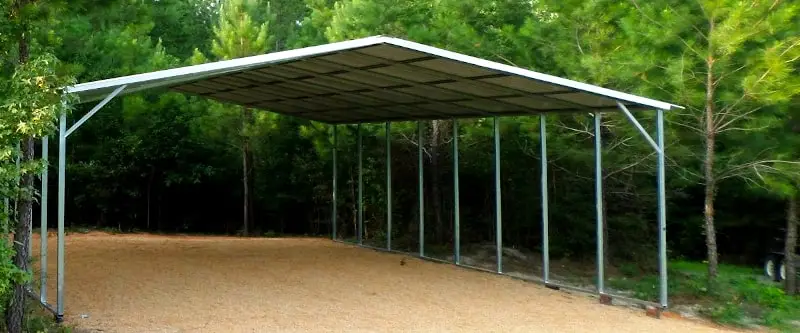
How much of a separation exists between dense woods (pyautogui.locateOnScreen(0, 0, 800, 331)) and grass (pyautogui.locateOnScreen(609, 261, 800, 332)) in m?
0.53

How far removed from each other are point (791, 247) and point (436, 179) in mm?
5829

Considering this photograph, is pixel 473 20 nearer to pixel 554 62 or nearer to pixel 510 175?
→ pixel 554 62

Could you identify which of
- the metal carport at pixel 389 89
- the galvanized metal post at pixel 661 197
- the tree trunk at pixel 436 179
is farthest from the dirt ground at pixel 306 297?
the tree trunk at pixel 436 179

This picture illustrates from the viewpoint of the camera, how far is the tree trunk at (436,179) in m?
14.1

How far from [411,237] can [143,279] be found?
6.76 m

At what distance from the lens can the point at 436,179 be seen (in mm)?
14297

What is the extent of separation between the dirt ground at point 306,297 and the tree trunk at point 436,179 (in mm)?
2959

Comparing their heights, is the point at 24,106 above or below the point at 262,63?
below

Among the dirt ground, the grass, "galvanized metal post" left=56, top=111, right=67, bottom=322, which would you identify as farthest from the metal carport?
the grass

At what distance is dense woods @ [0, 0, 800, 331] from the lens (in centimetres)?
896

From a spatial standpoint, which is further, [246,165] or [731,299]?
[246,165]

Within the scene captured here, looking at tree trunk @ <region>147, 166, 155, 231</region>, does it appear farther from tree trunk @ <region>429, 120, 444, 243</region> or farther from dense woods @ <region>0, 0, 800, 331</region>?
tree trunk @ <region>429, 120, 444, 243</region>

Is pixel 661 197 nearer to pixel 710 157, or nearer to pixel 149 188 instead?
pixel 710 157

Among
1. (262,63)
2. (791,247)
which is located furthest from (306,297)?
(791,247)
